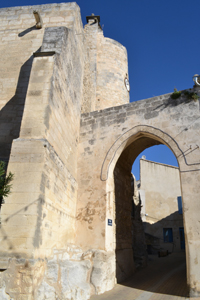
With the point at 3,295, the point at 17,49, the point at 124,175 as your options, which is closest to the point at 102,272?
the point at 3,295

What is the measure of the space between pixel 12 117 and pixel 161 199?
1447 centimetres

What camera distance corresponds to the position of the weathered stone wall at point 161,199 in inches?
662

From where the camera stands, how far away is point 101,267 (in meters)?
5.64

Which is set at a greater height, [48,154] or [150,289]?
[48,154]

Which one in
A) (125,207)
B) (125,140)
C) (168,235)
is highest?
(125,140)

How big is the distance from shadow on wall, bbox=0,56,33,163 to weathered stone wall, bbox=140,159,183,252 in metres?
13.3

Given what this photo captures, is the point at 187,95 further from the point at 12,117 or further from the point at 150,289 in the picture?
the point at 150,289

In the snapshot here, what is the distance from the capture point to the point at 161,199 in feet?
59.6

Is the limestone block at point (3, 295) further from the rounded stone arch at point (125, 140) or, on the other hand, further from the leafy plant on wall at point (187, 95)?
the leafy plant on wall at point (187, 95)

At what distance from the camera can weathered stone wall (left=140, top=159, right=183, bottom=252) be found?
16.8 metres

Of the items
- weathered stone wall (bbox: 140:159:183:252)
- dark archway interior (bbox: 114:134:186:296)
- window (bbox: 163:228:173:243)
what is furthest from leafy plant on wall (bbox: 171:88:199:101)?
window (bbox: 163:228:173:243)

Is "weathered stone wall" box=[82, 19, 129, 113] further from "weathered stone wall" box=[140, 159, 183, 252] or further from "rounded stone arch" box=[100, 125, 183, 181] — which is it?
"weathered stone wall" box=[140, 159, 183, 252]

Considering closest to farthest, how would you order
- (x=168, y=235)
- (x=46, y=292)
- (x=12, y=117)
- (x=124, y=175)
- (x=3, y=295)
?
(x=3, y=295), (x=46, y=292), (x=12, y=117), (x=124, y=175), (x=168, y=235)

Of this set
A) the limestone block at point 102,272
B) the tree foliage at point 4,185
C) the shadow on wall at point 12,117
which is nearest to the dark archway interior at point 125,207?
the limestone block at point 102,272
